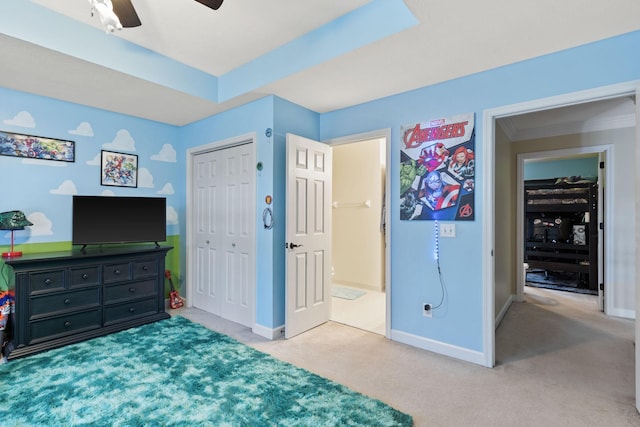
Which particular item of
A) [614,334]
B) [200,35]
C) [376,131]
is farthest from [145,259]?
[614,334]

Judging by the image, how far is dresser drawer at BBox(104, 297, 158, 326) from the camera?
3.12 meters

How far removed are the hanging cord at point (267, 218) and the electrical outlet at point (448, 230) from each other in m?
1.60

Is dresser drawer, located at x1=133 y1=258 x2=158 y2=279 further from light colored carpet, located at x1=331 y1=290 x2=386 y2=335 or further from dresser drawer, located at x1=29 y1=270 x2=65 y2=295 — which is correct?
light colored carpet, located at x1=331 y1=290 x2=386 y2=335

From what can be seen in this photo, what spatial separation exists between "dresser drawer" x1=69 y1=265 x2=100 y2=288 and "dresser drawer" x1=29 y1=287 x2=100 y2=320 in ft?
0.22

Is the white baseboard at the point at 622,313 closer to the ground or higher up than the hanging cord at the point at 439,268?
closer to the ground

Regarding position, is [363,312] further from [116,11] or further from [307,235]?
[116,11]

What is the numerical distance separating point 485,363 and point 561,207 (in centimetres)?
449

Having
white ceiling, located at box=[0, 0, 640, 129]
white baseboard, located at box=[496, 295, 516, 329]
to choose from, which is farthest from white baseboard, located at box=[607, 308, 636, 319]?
white ceiling, located at box=[0, 0, 640, 129]

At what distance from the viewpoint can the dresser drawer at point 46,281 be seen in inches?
105

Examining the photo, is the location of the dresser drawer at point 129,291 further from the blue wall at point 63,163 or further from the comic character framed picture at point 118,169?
the comic character framed picture at point 118,169

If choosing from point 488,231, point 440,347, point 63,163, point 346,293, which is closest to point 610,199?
point 488,231

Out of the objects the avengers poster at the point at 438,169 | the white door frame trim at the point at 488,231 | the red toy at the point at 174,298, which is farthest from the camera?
the red toy at the point at 174,298

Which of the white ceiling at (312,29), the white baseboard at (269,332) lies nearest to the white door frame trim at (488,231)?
the white ceiling at (312,29)

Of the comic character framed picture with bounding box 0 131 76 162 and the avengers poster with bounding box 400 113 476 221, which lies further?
the comic character framed picture with bounding box 0 131 76 162
